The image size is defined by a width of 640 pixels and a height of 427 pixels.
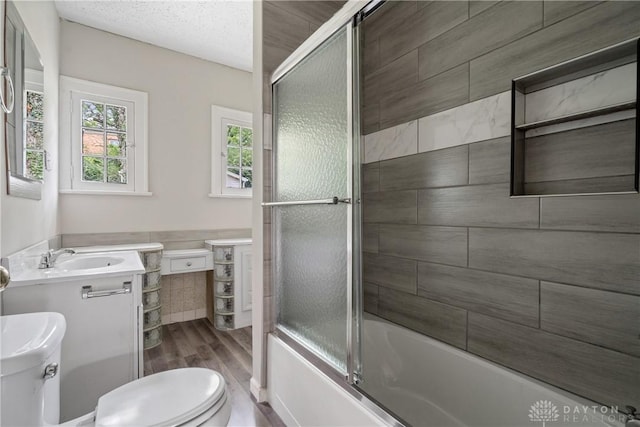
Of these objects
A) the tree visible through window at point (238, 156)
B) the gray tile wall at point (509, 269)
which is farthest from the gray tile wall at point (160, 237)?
the gray tile wall at point (509, 269)

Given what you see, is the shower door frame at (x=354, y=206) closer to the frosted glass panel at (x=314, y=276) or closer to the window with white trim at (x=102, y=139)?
the frosted glass panel at (x=314, y=276)

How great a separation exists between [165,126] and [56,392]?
244 cm

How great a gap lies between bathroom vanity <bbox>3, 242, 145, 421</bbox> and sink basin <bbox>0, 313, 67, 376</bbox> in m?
0.43

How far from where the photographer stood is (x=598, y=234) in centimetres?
114

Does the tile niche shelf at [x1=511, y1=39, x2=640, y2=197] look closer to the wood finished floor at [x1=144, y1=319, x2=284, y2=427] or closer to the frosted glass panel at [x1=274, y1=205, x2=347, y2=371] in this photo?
the frosted glass panel at [x1=274, y1=205, x2=347, y2=371]

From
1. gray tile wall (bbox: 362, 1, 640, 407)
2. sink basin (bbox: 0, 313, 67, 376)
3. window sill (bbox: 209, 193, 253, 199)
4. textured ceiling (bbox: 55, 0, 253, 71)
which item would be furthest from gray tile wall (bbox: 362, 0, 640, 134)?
sink basin (bbox: 0, 313, 67, 376)

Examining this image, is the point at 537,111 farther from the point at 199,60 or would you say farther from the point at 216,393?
the point at 199,60

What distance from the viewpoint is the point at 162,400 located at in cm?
104

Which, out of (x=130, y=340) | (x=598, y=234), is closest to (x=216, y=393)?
(x=130, y=340)

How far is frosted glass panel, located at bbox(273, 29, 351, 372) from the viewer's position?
1.32m

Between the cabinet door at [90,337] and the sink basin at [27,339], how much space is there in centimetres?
44

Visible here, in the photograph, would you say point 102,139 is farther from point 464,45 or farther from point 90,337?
point 464,45

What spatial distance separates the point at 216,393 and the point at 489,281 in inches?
50.6

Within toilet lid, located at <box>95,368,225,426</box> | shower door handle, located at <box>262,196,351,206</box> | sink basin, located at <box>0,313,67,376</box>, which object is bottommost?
toilet lid, located at <box>95,368,225,426</box>
